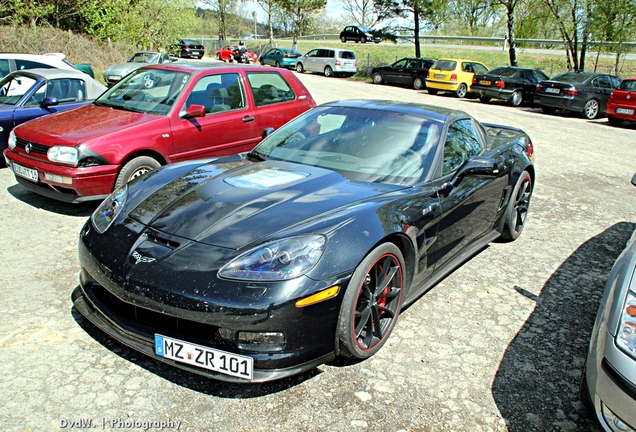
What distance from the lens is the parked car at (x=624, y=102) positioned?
15203mm

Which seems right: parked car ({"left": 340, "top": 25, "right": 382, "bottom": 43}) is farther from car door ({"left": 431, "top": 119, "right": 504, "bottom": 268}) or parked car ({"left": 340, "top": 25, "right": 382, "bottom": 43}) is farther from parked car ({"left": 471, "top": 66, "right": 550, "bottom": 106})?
car door ({"left": 431, "top": 119, "right": 504, "bottom": 268})

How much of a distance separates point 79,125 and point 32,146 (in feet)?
1.69

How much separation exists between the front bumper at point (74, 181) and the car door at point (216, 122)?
2.80 feet

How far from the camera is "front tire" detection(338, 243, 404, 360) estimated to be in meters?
2.79

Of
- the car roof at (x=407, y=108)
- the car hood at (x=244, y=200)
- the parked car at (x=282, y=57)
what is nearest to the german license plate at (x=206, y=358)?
the car hood at (x=244, y=200)

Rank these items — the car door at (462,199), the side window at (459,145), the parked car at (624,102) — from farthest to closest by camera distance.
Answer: the parked car at (624,102) → the side window at (459,145) → the car door at (462,199)

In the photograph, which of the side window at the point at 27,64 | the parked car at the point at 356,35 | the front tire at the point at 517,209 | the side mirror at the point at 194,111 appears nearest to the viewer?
the front tire at the point at 517,209

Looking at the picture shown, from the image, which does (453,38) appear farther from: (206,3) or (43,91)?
(43,91)

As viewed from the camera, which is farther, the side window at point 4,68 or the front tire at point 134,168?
the side window at point 4,68

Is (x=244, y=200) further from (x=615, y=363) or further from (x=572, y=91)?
(x=572, y=91)

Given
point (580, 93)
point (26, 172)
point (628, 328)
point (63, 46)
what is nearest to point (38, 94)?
point (26, 172)

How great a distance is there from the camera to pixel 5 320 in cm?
334

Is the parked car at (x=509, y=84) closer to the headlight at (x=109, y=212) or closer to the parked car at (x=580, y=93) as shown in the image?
the parked car at (x=580, y=93)

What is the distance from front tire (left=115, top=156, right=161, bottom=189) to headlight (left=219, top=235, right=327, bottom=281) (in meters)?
3.08
